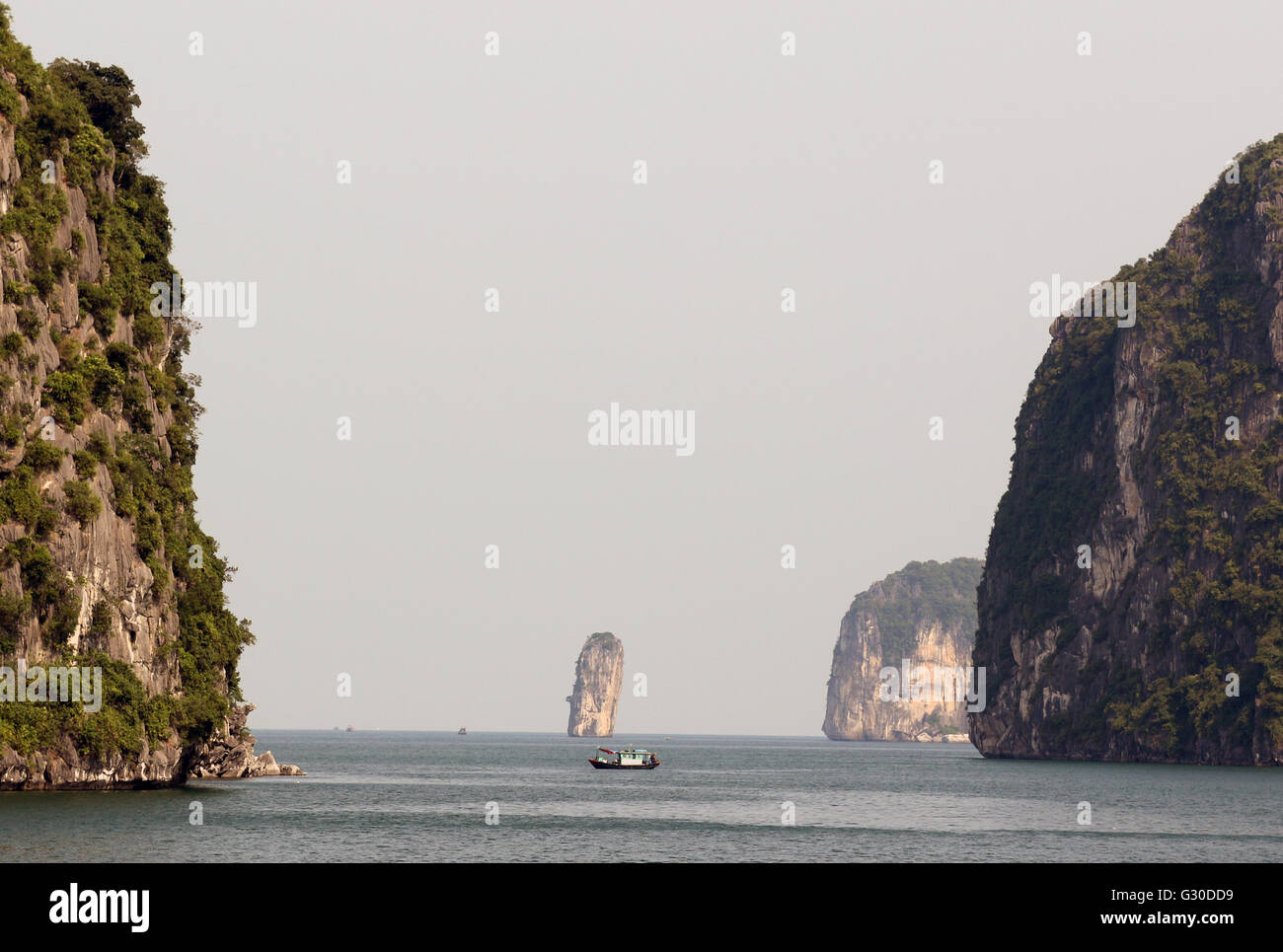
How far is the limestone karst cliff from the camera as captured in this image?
67.2 meters

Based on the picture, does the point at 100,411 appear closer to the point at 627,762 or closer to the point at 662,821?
the point at 662,821

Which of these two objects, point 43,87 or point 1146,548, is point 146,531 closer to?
point 43,87

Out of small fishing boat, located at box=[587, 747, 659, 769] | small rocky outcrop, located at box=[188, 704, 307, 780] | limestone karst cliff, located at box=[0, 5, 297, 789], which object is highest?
limestone karst cliff, located at box=[0, 5, 297, 789]

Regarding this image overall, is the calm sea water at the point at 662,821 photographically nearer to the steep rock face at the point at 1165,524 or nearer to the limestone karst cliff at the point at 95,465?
the limestone karst cliff at the point at 95,465

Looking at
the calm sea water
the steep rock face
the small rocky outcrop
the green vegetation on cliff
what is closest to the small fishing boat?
the calm sea water

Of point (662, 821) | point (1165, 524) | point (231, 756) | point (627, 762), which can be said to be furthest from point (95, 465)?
point (1165, 524)

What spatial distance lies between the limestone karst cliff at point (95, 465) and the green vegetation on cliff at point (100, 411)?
107 millimetres

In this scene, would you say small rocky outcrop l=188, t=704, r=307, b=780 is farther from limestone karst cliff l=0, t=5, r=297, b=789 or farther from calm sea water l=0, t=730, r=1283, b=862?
limestone karst cliff l=0, t=5, r=297, b=789

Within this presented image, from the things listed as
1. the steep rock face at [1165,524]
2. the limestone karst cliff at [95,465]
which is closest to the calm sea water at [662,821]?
the limestone karst cliff at [95,465]

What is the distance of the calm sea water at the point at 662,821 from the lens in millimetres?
53125

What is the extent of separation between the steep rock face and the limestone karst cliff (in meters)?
88.9

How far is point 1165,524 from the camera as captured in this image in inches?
5561

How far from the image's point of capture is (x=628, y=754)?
482 ft
